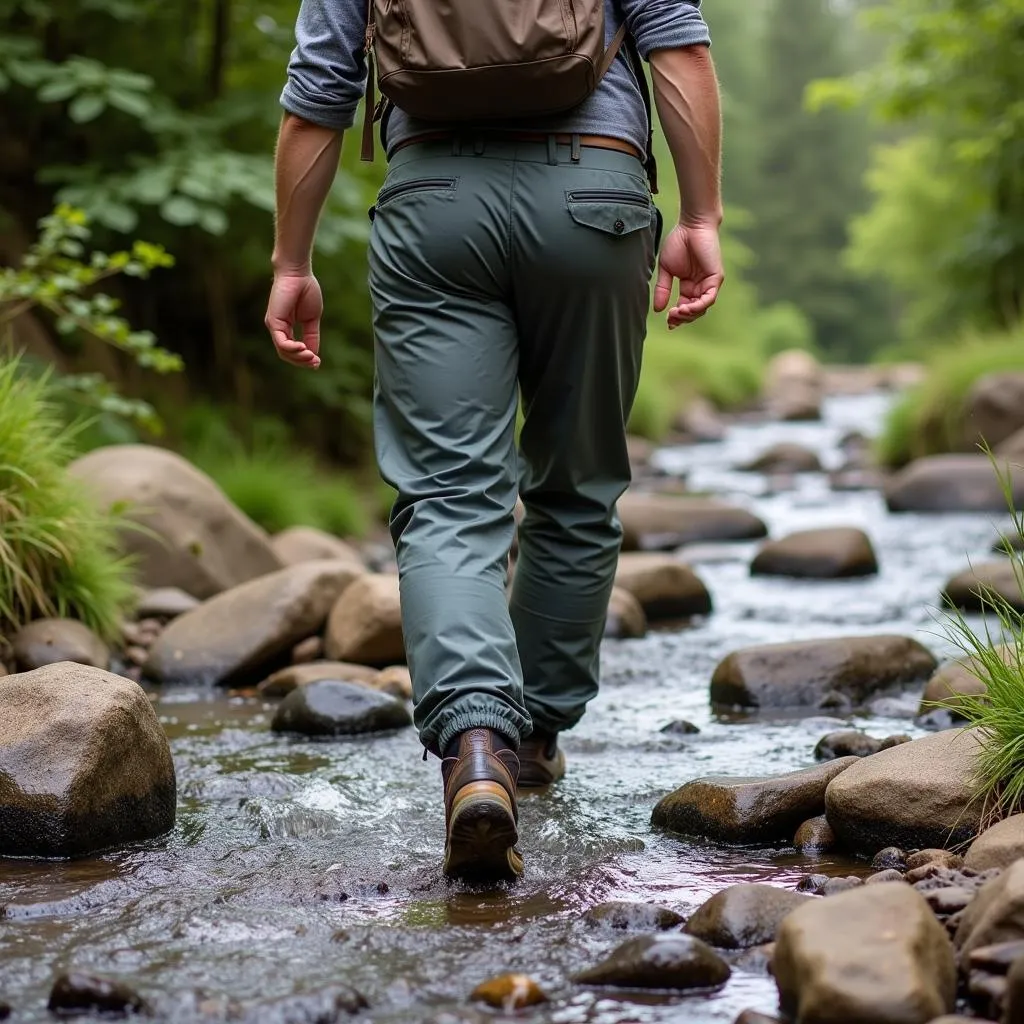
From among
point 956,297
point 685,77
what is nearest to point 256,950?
point 685,77

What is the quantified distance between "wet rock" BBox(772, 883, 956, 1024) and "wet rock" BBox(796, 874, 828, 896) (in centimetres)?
38

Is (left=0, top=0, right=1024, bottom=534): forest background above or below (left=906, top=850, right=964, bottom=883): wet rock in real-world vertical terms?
above

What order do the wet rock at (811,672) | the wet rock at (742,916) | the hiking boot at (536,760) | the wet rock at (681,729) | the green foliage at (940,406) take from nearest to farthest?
1. the wet rock at (742,916)
2. the hiking boot at (536,760)
3. the wet rock at (681,729)
4. the wet rock at (811,672)
5. the green foliage at (940,406)

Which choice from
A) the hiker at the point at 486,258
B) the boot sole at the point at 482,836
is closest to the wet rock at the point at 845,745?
the hiker at the point at 486,258

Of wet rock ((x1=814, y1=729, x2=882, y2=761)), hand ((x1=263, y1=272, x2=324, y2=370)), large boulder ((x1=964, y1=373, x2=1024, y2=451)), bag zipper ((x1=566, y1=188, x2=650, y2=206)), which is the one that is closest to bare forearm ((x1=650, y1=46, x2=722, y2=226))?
bag zipper ((x1=566, y1=188, x2=650, y2=206))

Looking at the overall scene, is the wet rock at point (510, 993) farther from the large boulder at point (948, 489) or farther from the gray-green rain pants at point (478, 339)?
the large boulder at point (948, 489)

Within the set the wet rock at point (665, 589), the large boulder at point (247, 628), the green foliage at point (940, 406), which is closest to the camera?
the large boulder at point (247, 628)

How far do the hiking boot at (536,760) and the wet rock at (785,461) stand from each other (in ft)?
26.0

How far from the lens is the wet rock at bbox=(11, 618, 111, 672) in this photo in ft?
12.6

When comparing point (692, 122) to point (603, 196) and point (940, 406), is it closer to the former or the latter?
point (603, 196)

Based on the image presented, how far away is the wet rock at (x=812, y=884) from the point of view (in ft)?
7.20

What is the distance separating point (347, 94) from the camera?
2.45m

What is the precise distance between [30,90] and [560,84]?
17.2ft

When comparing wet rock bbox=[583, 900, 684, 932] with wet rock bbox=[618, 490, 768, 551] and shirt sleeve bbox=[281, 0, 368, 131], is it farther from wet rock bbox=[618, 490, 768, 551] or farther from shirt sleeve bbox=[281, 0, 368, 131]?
wet rock bbox=[618, 490, 768, 551]
